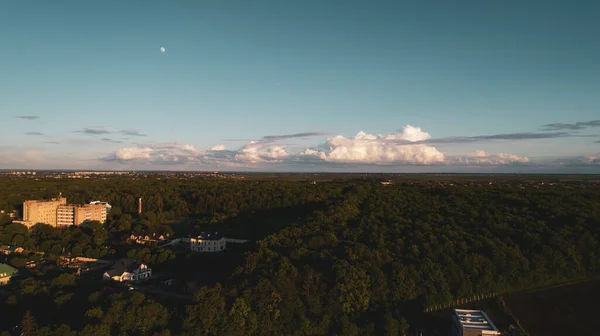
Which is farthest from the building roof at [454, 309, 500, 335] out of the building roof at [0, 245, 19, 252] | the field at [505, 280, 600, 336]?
the building roof at [0, 245, 19, 252]

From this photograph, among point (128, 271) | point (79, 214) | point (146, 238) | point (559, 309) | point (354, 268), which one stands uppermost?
point (79, 214)

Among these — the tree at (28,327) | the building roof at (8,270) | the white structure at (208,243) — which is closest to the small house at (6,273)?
the building roof at (8,270)

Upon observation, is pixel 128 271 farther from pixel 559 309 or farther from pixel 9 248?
pixel 559 309

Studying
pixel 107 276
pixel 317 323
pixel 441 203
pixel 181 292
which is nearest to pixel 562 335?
pixel 317 323

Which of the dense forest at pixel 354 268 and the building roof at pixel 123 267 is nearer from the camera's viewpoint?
the dense forest at pixel 354 268

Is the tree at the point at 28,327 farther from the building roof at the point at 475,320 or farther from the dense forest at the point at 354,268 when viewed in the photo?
the building roof at the point at 475,320

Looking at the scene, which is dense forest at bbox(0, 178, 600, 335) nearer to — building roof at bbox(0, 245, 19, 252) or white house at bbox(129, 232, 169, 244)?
building roof at bbox(0, 245, 19, 252)

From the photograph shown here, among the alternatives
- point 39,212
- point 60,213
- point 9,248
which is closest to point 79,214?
point 60,213
